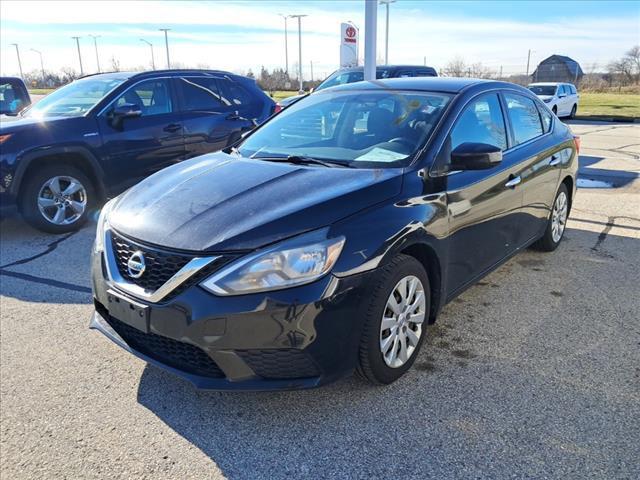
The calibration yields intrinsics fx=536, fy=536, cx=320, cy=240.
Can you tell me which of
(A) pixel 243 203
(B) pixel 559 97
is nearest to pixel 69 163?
(A) pixel 243 203

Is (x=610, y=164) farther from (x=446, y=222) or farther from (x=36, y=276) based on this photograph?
(x=36, y=276)

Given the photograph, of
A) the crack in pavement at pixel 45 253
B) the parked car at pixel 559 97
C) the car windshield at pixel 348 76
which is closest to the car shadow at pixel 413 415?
the crack in pavement at pixel 45 253

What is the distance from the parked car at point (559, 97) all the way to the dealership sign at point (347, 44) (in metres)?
8.20

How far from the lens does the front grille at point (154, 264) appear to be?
2.51 meters

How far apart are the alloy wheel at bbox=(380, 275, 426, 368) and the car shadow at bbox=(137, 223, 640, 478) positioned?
0.19 metres

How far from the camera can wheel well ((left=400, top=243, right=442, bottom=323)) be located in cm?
303

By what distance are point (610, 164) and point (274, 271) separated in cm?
1010

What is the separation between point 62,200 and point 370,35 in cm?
641

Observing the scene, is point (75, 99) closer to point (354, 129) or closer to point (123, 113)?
point (123, 113)

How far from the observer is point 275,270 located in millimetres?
2436

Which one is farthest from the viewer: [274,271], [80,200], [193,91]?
[193,91]

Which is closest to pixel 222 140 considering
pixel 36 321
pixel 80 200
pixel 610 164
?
pixel 80 200

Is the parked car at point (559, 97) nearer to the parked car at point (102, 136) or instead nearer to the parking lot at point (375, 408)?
the parked car at point (102, 136)

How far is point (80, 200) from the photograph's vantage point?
20.6 ft
